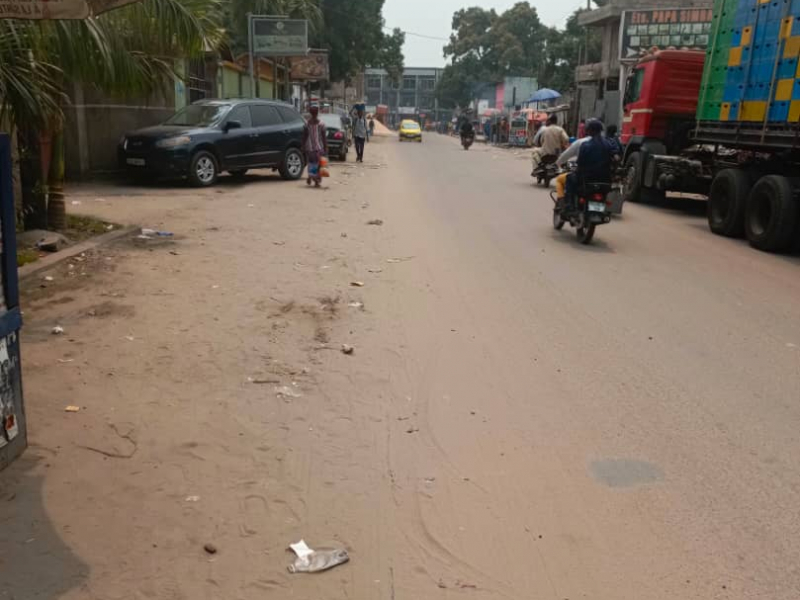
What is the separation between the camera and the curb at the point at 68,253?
7.29 metres

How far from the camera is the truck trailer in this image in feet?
32.6

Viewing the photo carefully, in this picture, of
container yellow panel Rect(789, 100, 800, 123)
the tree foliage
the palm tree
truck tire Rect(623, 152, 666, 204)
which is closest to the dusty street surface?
the palm tree

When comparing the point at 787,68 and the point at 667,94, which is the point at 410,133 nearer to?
the point at 667,94

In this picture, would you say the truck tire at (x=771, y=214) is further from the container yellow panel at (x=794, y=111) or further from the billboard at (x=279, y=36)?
the billboard at (x=279, y=36)

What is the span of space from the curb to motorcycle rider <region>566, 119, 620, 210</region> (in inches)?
241

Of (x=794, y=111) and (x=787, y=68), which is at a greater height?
(x=787, y=68)

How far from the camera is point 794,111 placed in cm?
959

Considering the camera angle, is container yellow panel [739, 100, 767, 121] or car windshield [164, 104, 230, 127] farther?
car windshield [164, 104, 230, 127]

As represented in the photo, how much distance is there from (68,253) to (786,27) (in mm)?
9536

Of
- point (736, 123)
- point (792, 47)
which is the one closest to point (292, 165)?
point (736, 123)

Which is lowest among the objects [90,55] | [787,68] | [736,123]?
[736,123]

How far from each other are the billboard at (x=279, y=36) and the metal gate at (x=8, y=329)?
23.0m

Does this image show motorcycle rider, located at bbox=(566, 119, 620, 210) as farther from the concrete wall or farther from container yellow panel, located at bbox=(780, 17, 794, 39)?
the concrete wall

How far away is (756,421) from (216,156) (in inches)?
520
